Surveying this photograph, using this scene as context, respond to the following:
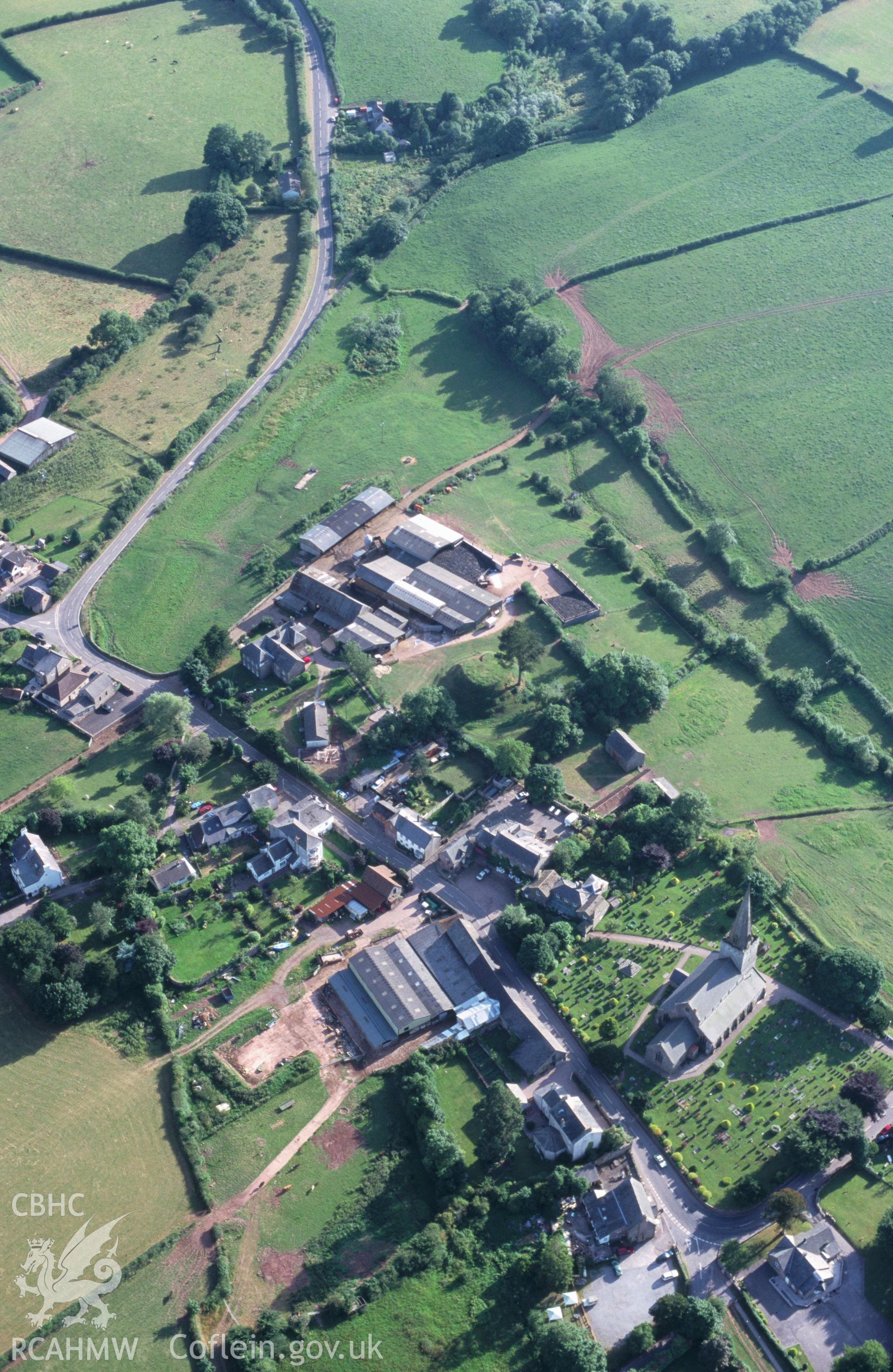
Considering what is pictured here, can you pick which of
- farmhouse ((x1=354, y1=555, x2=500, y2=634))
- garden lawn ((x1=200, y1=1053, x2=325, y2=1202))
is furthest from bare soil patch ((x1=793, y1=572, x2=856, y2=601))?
garden lawn ((x1=200, y1=1053, x2=325, y2=1202))

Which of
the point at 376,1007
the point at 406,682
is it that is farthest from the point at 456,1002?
the point at 406,682

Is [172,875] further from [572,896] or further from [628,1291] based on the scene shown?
[628,1291]

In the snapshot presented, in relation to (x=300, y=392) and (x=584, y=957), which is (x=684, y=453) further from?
(x=584, y=957)

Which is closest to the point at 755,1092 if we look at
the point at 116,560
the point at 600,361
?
the point at 116,560

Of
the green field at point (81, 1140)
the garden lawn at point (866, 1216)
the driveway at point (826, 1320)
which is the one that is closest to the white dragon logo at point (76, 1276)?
the green field at point (81, 1140)

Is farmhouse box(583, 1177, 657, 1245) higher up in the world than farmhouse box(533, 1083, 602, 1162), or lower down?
lower down

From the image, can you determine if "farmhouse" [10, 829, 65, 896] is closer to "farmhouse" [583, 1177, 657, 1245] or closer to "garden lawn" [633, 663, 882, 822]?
"farmhouse" [583, 1177, 657, 1245]

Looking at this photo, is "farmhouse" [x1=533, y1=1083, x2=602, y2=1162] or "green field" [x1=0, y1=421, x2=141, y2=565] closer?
"farmhouse" [x1=533, y1=1083, x2=602, y2=1162]
